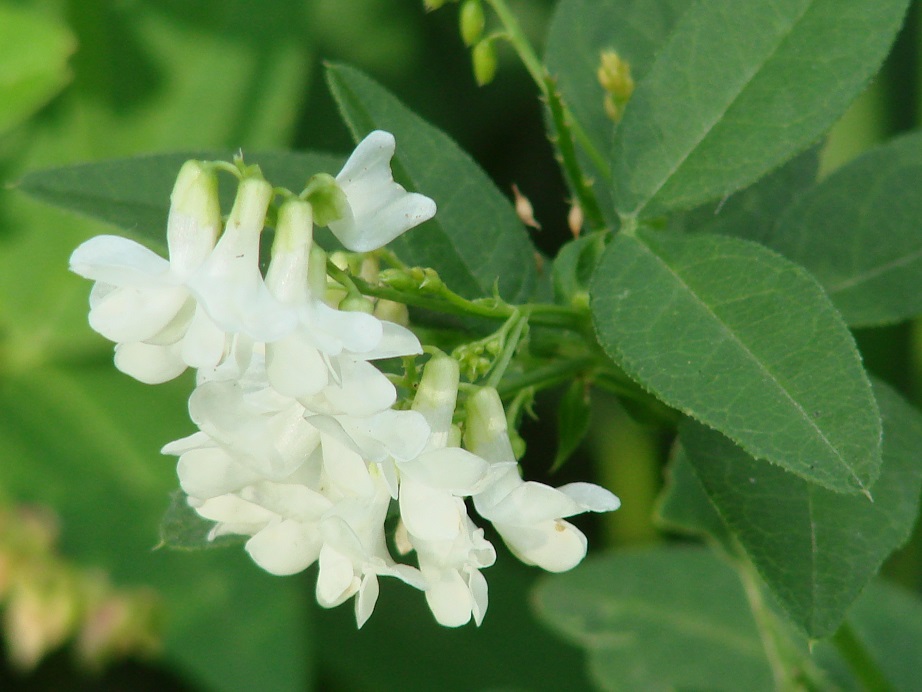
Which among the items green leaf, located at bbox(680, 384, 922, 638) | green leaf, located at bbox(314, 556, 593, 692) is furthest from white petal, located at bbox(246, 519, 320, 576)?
green leaf, located at bbox(314, 556, 593, 692)

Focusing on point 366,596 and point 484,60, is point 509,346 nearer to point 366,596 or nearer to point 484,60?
point 366,596

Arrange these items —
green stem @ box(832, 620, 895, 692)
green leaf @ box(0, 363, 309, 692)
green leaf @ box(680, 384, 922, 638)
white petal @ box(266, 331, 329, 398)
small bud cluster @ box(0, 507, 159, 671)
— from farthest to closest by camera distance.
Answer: green leaf @ box(0, 363, 309, 692) → small bud cluster @ box(0, 507, 159, 671) → green stem @ box(832, 620, 895, 692) → green leaf @ box(680, 384, 922, 638) → white petal @ box(266, 331, 329, 398)

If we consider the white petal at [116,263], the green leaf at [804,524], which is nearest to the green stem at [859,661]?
the green leaf at [804,524]

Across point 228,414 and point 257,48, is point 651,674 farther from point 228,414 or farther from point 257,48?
point 257,48

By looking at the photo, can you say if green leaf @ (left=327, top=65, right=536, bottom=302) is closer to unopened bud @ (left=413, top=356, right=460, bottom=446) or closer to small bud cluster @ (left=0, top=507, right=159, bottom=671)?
unopened bud @ (left=413, top=356, right=460, bottom=446)

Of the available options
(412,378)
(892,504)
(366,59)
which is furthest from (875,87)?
(412,378)

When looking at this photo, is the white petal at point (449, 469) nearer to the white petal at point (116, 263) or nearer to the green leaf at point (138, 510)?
the white petal at point (116, 263)
